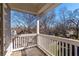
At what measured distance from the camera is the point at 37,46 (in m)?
2.92

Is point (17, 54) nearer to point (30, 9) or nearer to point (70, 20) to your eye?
point (30, 9)

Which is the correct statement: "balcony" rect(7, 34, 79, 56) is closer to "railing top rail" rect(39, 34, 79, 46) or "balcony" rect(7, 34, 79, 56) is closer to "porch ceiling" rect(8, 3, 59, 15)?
"railing top rail" rect(39, 34, 79, 46)

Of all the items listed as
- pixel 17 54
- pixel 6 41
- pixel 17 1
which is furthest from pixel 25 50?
pixel 17 1

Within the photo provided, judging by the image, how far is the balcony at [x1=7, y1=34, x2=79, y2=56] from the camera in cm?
286

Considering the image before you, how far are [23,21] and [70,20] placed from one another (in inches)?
31.6

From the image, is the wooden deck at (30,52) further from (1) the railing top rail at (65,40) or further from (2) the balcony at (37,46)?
(1) the railing top rail at (65,40)

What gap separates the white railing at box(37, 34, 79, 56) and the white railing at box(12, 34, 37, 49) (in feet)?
0.39

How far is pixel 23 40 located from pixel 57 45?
62 cm

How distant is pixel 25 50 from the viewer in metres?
2.86

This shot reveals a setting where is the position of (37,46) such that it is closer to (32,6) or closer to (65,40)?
(65,40)

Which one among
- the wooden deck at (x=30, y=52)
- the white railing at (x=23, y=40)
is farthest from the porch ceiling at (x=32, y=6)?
the wooden deck at (x=30, y=52)

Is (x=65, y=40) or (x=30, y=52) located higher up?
(x=65, y=40)

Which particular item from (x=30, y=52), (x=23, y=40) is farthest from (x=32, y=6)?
(x=30, y=52)

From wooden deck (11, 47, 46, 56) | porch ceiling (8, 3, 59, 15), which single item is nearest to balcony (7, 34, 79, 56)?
wooden deck (11, 47, 46, 56)
